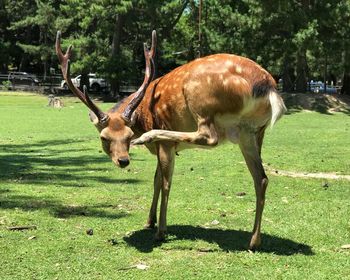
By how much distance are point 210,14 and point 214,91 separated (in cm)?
3056

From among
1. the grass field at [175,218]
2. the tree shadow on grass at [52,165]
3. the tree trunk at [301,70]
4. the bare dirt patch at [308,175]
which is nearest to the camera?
the grass field at [175,218]

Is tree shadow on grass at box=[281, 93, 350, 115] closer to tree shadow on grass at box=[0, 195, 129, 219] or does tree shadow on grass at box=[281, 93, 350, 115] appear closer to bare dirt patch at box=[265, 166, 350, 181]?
bare dirt patch at box=[265, 166, 350, 181]

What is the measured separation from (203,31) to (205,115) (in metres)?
29.0

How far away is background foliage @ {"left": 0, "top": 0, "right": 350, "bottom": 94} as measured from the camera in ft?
98.8

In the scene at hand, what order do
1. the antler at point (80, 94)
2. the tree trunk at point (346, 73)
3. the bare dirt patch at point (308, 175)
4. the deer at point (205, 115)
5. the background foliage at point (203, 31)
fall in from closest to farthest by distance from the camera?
1. the deer at point (205, 115)
2. the antler at point (80, 94)
3. the bare dirt patch at point (308, 175)
4. the background foliage at point (203, 31)
5. the tree trunk at point (346, 73)

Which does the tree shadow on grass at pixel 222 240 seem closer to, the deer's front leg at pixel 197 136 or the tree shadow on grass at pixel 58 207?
Answer: the tree shadow on grass at pixel 58 207

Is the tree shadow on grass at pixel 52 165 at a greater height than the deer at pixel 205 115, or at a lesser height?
lesser

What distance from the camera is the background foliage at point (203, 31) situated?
3012 cm

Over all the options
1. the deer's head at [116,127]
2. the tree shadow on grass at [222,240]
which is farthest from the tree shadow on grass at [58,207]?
the deer's head at [116,127]

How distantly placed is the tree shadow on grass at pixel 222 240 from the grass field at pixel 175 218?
0.04 ft

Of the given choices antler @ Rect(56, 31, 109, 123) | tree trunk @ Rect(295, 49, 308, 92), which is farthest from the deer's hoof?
tree trunk @ Rect(295, 49, 308, 92)

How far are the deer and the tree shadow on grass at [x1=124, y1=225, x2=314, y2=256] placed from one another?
19 cm

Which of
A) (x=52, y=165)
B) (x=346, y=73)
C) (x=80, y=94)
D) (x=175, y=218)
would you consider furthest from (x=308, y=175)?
(x=346, y=73)

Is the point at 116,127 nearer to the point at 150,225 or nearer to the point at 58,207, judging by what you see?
the point at 150,225
